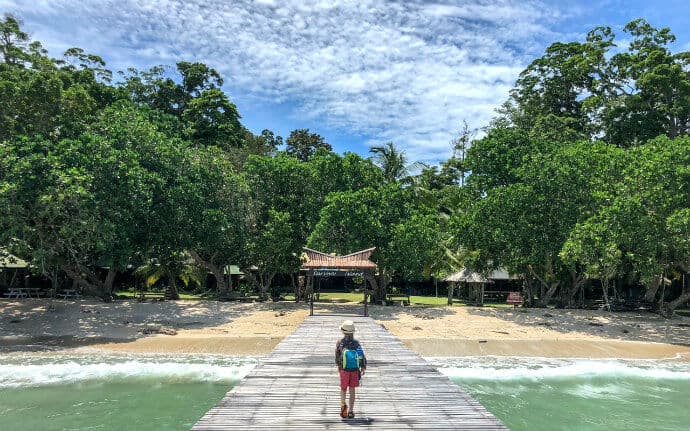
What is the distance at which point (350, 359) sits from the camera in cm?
736

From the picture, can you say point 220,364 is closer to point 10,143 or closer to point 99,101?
point 10,143

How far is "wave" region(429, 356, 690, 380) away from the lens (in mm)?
15391

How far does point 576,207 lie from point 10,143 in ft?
87.5

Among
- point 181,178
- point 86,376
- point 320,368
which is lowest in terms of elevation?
point 86,376

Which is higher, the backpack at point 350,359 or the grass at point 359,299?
the backpack at point 350,359

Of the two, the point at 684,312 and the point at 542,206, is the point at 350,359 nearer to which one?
the point at 542,206

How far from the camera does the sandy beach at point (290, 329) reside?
18.3 m

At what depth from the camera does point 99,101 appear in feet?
105

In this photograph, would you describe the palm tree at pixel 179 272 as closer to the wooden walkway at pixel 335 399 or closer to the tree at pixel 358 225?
the tree at pixel 358 225

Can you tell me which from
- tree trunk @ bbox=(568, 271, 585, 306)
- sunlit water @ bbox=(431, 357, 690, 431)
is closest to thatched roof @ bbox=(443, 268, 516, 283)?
tree trunk @ bbox=(568, 271, 585, 306)

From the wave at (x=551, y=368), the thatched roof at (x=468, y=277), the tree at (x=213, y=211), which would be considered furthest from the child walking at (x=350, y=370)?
the thatched roof at (x=468, y=277)

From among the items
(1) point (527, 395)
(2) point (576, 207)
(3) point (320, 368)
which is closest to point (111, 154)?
(3) point (320, 368)

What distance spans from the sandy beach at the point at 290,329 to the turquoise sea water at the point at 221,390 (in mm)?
1376

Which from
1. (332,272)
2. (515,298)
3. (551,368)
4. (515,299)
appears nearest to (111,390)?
(332,272)
